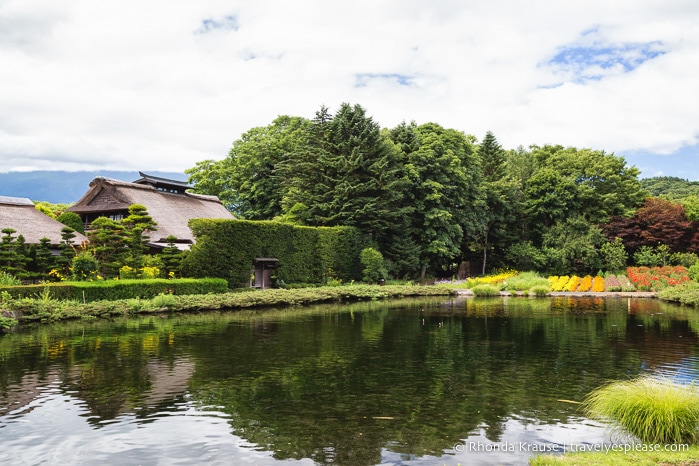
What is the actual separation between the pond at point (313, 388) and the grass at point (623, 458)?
0.54 m

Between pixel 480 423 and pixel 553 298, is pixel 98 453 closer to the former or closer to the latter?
pixel 480 423

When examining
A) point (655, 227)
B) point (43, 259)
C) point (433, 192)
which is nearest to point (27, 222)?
point (43, 259)

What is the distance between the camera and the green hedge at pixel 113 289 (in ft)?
69.4

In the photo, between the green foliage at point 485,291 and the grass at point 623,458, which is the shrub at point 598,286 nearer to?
the green foliage at point 485,291

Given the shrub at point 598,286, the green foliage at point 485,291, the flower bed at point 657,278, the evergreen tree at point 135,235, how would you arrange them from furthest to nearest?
the shrub at point 598,286, the green foliage at point 485,291, the flower bed at point 657,278, the evergreen tree at point 135,235

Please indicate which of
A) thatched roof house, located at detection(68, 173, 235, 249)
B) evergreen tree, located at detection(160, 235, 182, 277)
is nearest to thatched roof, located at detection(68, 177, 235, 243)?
thatched roof house, located at detection(68, 173, 235, 249)

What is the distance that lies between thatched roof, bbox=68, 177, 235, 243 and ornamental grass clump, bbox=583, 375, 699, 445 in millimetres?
31887

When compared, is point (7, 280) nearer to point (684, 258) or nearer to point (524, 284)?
point (524, 284)

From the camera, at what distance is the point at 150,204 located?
38094mm

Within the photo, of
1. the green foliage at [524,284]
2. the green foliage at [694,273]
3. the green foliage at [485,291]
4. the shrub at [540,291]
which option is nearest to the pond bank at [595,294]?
the shrub at [540,291]

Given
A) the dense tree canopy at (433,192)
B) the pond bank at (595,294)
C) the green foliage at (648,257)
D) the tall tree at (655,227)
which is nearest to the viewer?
the pond bank at (595,294)

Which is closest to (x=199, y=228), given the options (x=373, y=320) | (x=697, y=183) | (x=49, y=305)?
(x=49, y=305)

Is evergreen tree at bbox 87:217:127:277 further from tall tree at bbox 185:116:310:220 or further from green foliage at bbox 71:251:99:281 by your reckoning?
tall tree at bbox 185:116:310:220

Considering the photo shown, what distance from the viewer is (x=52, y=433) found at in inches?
308
